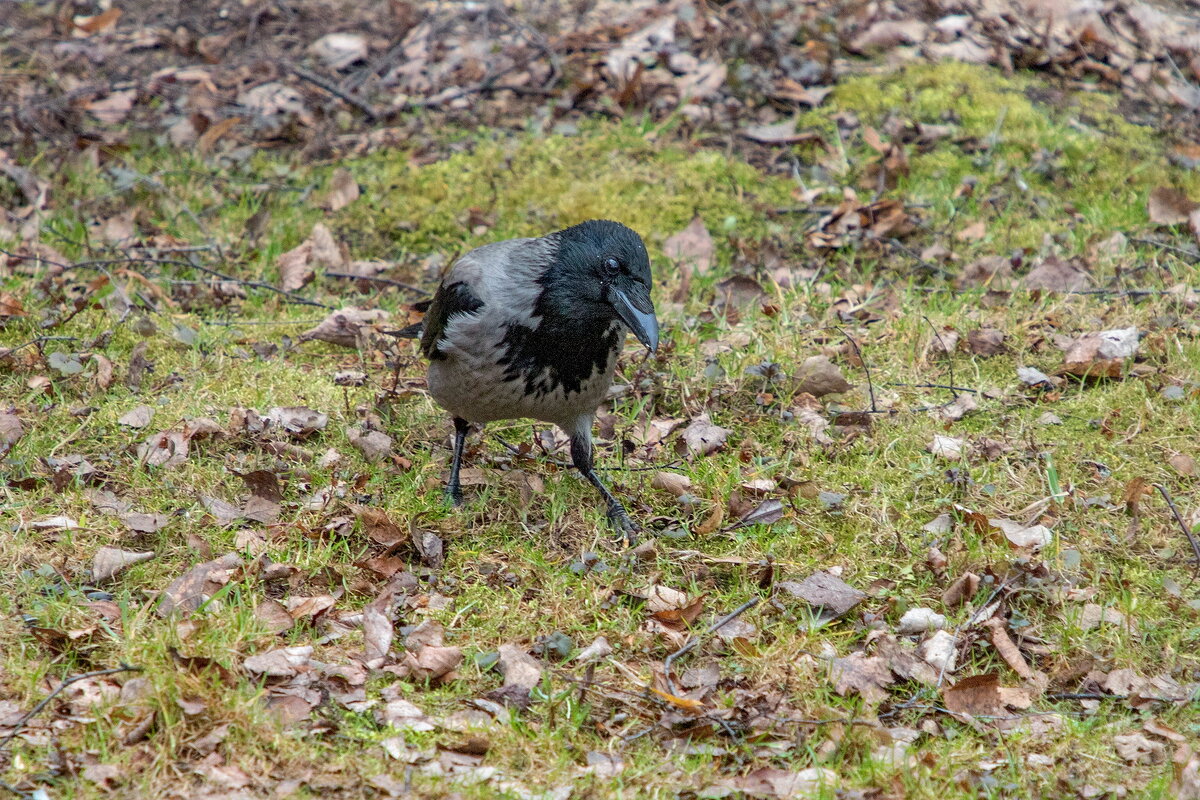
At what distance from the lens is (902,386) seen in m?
5.82

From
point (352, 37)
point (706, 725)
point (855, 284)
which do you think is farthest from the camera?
point (352, 37)

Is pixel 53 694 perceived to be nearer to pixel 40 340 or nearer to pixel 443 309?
pixel 443 309

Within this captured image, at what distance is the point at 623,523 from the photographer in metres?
4.93

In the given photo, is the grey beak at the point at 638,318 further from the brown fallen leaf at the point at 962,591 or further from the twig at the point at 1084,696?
the twig at the point at 1084,696

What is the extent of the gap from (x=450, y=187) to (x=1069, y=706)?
16.7 feet

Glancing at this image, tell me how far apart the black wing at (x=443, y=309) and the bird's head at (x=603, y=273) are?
0.42 meters

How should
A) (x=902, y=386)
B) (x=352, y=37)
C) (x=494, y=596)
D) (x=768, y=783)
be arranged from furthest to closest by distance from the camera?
(x=352, y=37)
(x=902, y=386)
(x=494, y=596)
(x=768, y=783)

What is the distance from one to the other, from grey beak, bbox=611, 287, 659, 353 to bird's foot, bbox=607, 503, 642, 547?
32.3 inches

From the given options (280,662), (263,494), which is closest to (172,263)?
(263,494)

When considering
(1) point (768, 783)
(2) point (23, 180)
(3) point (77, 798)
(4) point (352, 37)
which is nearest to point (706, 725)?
(1) point (768, 783)

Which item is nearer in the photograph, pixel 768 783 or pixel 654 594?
pixel 768 783

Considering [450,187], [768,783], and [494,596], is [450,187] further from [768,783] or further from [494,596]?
[768,783]

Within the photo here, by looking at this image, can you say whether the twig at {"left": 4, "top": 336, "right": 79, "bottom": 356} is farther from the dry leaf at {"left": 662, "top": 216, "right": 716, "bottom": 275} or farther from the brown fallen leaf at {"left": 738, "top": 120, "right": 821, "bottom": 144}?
the brown fallen leaf at {"left": 738, "top": 120, "right": 821, "bottom": 144}

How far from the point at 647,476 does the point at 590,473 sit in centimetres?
31
